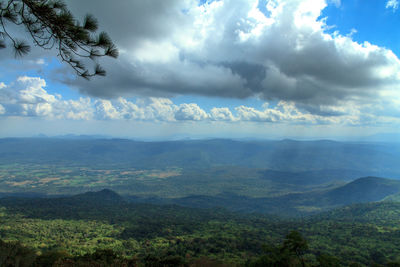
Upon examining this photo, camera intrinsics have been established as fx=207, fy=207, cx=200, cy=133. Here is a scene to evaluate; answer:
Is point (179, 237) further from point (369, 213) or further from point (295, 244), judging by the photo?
point (369, 213)

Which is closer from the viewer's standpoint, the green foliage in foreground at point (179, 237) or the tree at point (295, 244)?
the tree at point (295, 244)

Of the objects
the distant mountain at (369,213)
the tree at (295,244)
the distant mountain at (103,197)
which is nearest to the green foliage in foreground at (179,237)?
the distant mountain at (369,213)

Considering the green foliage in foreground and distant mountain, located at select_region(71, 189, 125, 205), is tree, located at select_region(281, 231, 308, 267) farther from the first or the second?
distant mountain, located at select_region(71, 189, 125, 205)

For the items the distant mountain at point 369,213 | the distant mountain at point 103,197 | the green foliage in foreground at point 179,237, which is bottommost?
the distant mountain at point 103,197

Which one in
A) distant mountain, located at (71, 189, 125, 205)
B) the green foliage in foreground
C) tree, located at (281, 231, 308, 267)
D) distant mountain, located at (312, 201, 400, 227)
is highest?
tree, located at (281, 231, 308, 267)

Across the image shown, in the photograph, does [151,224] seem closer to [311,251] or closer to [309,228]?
[311,251]

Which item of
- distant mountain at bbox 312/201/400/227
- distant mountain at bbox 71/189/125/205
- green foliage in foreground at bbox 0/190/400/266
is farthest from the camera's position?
distant mountain at bbox 71/189/125/205

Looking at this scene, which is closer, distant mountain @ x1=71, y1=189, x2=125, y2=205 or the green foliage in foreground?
the green foliage in foreground

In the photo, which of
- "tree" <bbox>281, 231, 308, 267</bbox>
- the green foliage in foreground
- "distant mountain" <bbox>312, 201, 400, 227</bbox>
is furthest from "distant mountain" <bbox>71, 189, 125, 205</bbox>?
"tree" <bbox>281, 231, 308, 267</bbox>

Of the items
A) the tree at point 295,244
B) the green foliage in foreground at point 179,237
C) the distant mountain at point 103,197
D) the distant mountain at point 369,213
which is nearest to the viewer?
the tree at point 295,244

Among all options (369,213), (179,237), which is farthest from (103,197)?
(369,213)

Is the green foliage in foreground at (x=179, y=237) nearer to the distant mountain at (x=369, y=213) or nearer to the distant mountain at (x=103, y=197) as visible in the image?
the distant mountain at (x=369, y=213)

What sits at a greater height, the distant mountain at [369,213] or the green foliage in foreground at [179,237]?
the green foliage in foreground at [179,237]
